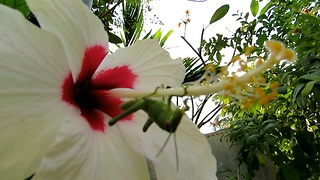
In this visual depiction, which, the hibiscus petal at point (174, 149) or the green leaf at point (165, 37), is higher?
the green leaf at point (165, 37)

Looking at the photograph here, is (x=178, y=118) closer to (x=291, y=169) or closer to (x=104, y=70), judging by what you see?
(x=104, y=70)

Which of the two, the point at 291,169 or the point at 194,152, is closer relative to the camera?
the point at 194,152

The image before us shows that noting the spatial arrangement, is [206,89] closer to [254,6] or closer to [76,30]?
[76,30]

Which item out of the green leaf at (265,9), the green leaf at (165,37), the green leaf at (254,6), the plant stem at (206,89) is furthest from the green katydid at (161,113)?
the green leaf at (165,37)

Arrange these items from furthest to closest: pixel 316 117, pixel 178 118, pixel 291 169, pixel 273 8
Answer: pixel 273 8 → pixel 316 117 → pixel 291 169 → pixel 178 118

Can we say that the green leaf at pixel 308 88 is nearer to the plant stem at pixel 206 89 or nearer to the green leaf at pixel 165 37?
the plant stem at pixel 206 89

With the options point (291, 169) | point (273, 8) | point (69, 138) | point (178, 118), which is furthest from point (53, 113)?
point (273, 8)

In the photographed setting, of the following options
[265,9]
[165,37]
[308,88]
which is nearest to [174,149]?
[308,88]

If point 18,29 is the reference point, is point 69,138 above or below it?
below
